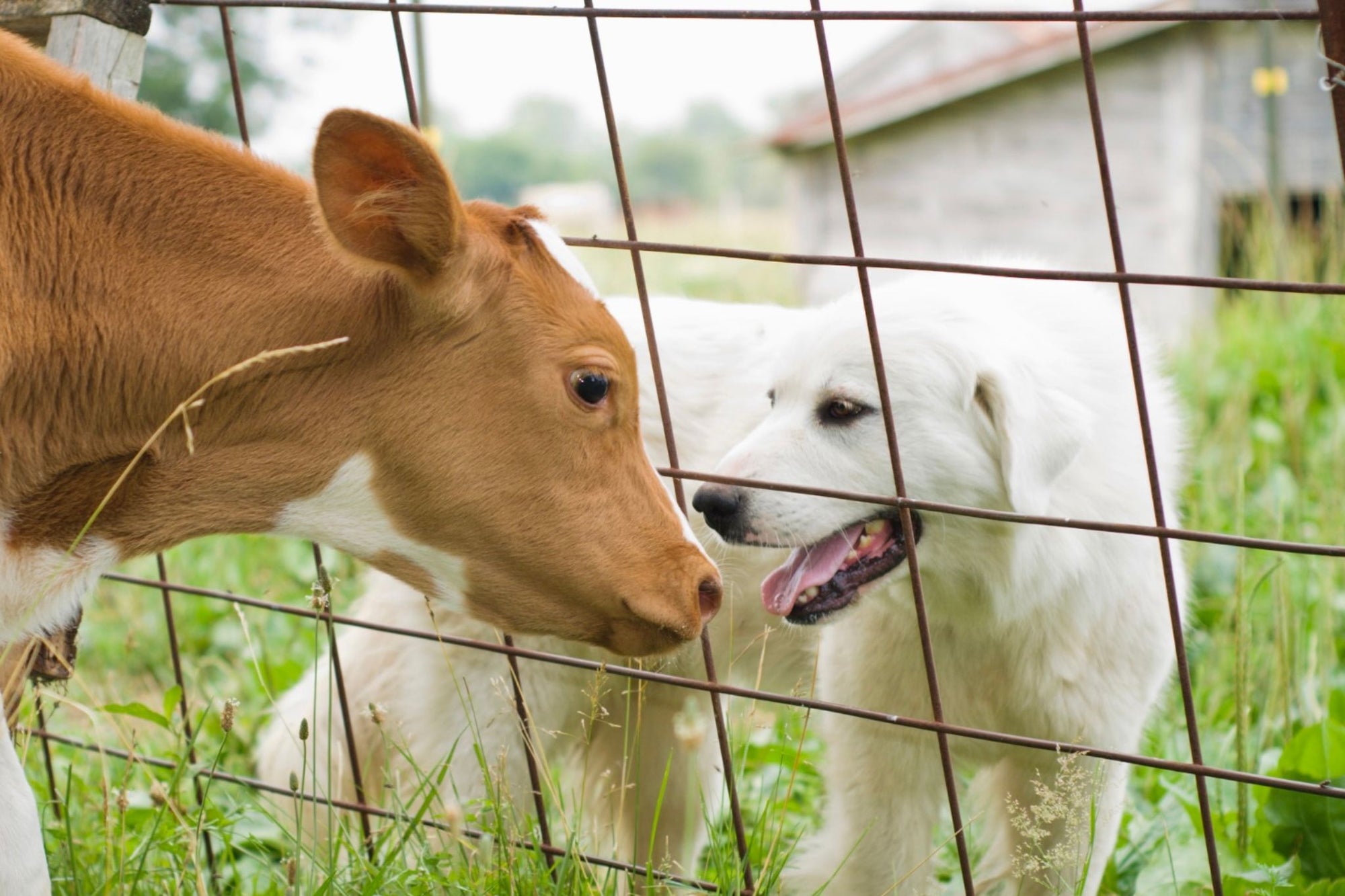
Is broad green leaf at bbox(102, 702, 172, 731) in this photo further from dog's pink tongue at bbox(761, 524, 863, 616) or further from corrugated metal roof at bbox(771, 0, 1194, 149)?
corrugated metal roof at bbox(771, 0, 1194, 149)

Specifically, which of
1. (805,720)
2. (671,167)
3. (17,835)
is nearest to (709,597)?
(805,720)

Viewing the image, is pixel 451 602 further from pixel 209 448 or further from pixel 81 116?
pixel 81 116

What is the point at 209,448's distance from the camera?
2.02 metres

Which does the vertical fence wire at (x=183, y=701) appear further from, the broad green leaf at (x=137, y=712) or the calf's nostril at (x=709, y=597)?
the calf's nostril at (x=709, y=597)

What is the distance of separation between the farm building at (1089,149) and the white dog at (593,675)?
761 cm

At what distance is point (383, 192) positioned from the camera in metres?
1.87

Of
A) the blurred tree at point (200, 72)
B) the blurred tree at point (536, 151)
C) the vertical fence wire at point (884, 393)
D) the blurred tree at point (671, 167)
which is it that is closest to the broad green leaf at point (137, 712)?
the vertical fence wire at point (884, 393)

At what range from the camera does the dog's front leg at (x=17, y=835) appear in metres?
1.90

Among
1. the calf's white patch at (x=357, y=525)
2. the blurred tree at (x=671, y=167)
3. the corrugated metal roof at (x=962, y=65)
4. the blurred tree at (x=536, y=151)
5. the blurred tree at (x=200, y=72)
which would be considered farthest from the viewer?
the blurred tree at (x=671, y=167)

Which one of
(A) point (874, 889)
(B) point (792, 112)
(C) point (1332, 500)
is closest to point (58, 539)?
(A) point (874, 889)

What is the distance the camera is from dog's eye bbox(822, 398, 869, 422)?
8.95 ft

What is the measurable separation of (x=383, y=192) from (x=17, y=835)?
41.6 inches

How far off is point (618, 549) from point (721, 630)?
3.69ft

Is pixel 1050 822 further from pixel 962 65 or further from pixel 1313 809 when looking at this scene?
pixel 962 65
